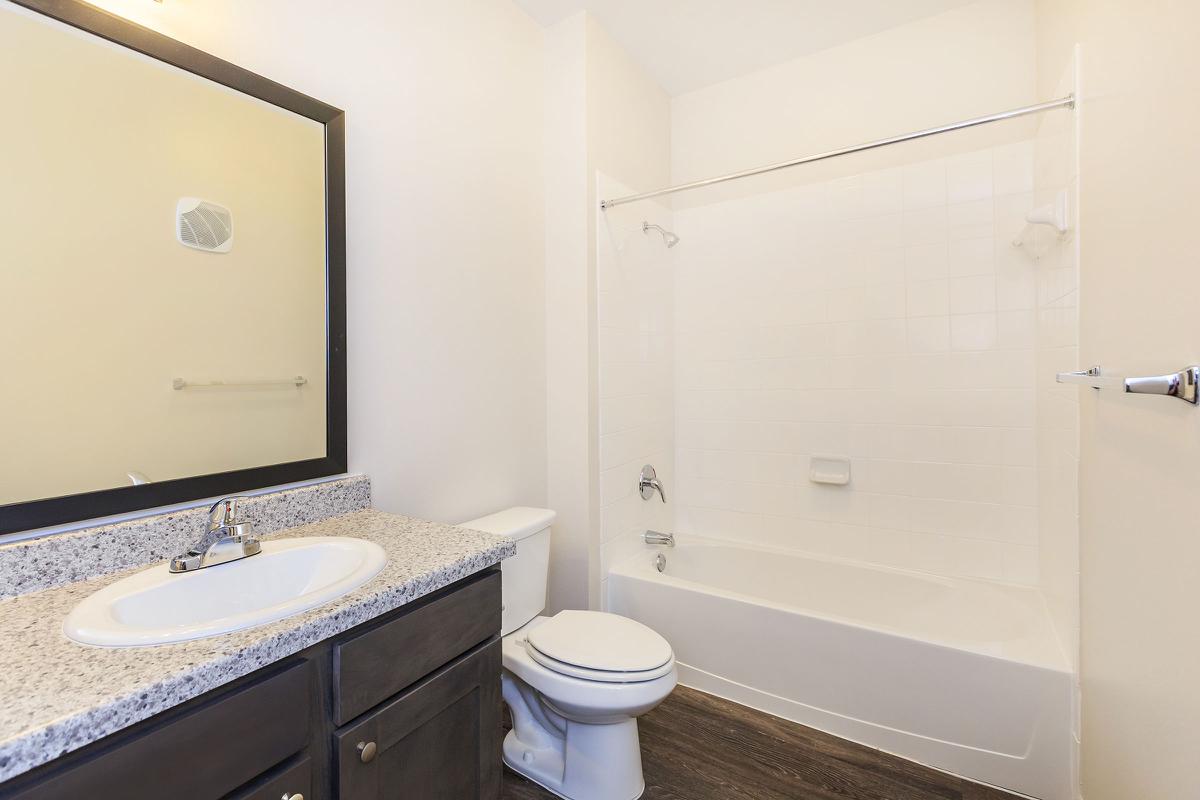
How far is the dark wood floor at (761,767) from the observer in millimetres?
1607

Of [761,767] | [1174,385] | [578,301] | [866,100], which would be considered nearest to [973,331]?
[866,100]

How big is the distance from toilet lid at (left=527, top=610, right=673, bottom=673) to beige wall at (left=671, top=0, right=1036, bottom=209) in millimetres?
2110

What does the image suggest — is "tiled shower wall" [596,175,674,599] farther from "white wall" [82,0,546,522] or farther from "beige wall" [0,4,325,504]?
"beige wall" [0,4,325,504]

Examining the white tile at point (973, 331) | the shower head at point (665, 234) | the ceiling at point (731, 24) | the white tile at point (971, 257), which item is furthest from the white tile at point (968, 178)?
the shower head at point (665, 234)

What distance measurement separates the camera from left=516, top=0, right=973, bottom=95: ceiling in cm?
214

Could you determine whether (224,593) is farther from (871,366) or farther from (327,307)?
(871,366)

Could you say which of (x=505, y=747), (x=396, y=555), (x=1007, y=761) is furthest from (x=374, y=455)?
(x=1007, y=761)

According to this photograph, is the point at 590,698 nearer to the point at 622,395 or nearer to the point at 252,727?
the point at 252,727

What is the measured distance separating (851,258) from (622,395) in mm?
1210

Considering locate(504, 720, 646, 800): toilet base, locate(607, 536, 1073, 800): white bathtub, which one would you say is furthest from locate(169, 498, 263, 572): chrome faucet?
locate(607, 536, 1073, 800): white bathtub

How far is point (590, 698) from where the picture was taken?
146cm

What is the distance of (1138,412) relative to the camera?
1091mm

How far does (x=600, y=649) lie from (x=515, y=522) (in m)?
0.50

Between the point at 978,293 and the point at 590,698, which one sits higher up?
the point at 978,293
